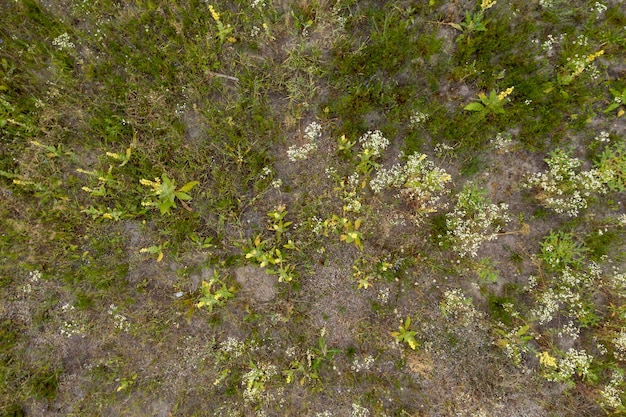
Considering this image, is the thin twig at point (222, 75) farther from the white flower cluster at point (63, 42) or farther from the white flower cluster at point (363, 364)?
the white flower cluster at point (363, 364)

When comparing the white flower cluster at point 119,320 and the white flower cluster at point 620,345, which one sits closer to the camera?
the white flower cluster at point 620,345

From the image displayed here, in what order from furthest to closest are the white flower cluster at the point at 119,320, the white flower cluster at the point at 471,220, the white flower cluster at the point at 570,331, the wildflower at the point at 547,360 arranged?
1. the white flower cluster at the point at 119,320
2. the white flower cluster at the point at 570,331
3. the white flower cluster at the point at 471,220
4. the wildflower at the point at 547,360

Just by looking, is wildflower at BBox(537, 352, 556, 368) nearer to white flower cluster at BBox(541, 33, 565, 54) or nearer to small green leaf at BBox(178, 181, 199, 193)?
white flower cluster at BBox(541, 33, 565, 54)

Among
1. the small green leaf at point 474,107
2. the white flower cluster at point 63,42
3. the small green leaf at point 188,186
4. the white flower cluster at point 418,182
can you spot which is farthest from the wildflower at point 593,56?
the white flower cluster at point 63,42

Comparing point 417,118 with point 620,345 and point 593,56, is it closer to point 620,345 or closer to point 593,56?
point 593,56

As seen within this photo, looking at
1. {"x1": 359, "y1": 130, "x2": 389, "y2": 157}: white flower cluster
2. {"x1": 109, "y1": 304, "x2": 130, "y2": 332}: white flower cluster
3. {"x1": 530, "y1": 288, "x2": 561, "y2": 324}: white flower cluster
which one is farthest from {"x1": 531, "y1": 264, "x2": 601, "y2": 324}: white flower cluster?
{"x1": 109, "y1": 304, "x2": 130, "y2": 332}: white flower cluster

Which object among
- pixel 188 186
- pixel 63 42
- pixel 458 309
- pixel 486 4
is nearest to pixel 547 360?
pixel 458 309
